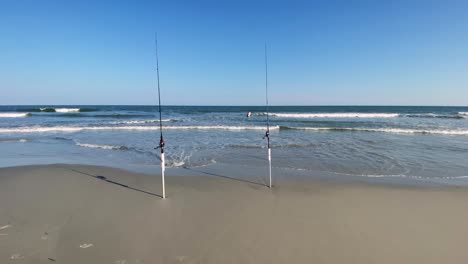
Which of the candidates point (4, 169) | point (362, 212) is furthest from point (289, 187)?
point (4, 169)

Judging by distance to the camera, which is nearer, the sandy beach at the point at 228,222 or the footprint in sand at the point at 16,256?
the footprint in sand at the point at 16,256

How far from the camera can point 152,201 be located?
6078mm

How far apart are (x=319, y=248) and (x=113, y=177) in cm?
618

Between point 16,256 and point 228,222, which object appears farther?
point 228,222

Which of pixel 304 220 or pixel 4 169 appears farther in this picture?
pixel 4 169

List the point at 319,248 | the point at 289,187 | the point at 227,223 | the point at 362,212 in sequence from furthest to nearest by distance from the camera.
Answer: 1. the point at 289,187
2. the point at 362,212
3. the point at 227,223
4. the point at 319,248

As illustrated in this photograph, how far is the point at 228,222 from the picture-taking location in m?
5.00

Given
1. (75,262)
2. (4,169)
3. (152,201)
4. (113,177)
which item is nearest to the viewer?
(75,262)

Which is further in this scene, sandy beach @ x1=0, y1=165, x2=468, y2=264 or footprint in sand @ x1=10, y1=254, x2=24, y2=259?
sandy beach @ x1=0, y1=165, x2=468, y2=264

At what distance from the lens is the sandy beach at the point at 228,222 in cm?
397

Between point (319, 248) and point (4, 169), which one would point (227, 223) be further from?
point (4, 169)

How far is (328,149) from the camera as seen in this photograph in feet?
44.7

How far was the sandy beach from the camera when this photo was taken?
3.97m

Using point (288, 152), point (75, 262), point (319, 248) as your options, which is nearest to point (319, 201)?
point (319, 248)
